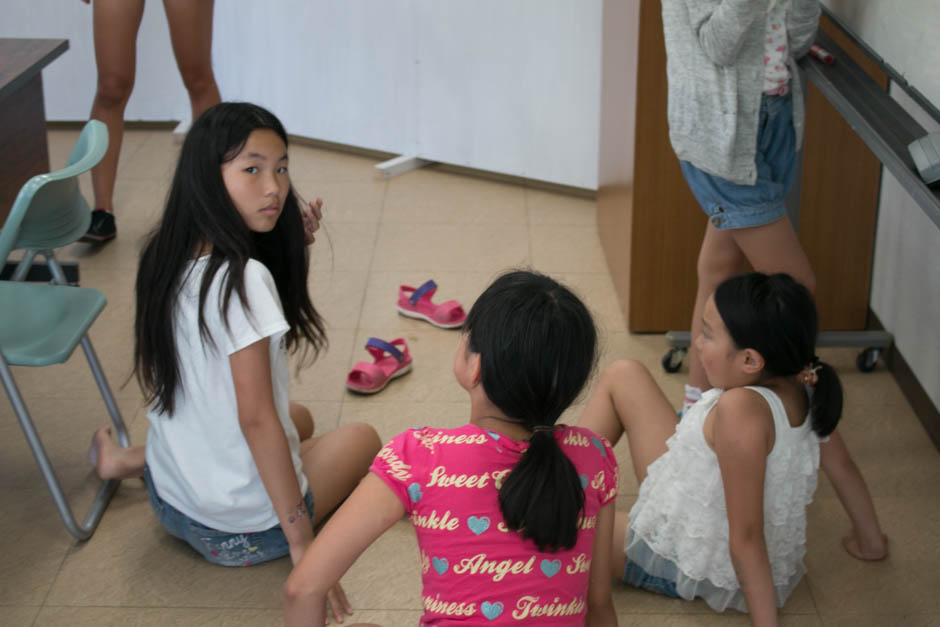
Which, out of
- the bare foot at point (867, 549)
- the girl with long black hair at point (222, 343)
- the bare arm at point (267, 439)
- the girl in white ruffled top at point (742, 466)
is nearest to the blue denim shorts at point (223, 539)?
the girl with long black hair at point (222, 343)

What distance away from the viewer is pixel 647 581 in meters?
1.72

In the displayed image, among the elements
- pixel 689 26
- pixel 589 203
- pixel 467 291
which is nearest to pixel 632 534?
pixel 689 26

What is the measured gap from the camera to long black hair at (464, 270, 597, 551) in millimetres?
1084

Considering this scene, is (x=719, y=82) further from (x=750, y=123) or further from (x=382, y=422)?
(x=382, y=422)

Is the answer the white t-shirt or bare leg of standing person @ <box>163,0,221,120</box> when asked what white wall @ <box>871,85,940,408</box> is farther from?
bare leg of standing person @ <box>163,0,221,120</box>

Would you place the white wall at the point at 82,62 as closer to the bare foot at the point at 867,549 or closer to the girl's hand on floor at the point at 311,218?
the girl's hand on floor at the point at 311,218

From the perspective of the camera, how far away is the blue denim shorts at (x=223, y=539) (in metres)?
1.76

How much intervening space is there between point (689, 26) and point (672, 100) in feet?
0.43

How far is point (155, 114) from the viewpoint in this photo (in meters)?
4.20

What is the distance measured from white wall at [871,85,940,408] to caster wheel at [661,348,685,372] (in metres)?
0.49

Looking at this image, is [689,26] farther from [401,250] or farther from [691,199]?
[401,250]

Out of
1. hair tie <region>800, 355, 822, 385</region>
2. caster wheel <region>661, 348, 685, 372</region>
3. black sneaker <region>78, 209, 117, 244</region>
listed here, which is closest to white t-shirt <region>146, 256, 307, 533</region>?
hair tie <region>800, 355, 822, 385</region>

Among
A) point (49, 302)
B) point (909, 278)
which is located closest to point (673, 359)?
point (909, 278)

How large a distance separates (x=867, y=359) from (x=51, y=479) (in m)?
1.75
